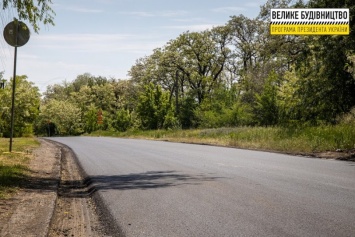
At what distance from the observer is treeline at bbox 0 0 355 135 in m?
21.5

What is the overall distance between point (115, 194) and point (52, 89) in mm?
122589

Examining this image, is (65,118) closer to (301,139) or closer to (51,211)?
(301,139)

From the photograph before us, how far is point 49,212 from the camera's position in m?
5.98

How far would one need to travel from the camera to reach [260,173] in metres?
10.5

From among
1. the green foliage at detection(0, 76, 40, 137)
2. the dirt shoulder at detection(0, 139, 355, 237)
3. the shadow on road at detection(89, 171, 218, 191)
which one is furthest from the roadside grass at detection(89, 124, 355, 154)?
the green foliage at detection(0, 76, 40, 137)

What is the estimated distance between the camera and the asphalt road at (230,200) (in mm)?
5160

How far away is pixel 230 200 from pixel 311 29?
54.8 ft

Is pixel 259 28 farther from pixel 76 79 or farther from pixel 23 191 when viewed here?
pixel 76 79

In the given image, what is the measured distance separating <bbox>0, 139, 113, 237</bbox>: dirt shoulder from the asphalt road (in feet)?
1.26

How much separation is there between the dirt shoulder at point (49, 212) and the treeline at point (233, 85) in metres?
14.0

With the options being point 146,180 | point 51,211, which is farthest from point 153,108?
point 51,211

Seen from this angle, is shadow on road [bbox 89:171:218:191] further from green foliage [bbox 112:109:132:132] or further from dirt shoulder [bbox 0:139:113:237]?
green foliage [bbox 112:109:132:132]

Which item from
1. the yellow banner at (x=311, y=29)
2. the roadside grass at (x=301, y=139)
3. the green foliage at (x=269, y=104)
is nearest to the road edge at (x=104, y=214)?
the roadside grass at (x=301, y=139)

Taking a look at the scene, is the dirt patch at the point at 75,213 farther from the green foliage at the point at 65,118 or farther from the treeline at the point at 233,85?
the green foliage at the point at 65,118
